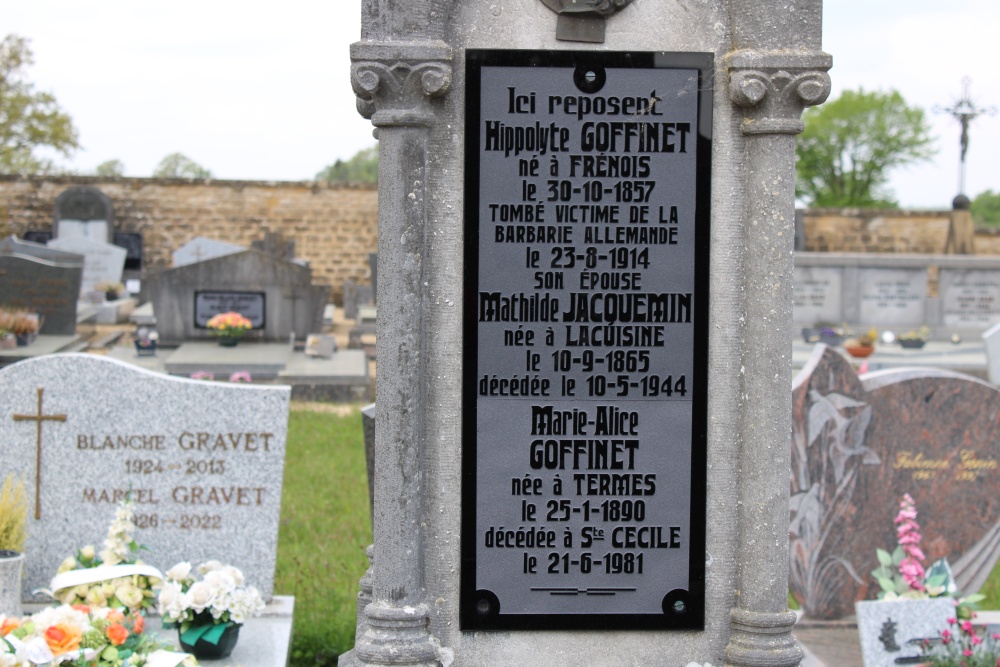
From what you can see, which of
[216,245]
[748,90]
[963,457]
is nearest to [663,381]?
[748,90]

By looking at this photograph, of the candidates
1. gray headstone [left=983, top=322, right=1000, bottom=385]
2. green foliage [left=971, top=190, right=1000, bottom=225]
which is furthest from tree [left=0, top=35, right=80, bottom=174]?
green foliage [left=971, top=190, right=1000, bottom=225]

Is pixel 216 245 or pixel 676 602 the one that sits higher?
pixel 216 245

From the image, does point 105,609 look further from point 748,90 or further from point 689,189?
point 748,90

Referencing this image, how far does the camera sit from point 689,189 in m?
3.48

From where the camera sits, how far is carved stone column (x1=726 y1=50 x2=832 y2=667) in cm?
338

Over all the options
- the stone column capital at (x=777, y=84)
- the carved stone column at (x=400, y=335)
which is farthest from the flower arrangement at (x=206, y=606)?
the stone column capital at (x=777, y=84)

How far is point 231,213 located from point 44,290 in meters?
11.9

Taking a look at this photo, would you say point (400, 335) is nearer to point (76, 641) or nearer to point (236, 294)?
point (76, 641)

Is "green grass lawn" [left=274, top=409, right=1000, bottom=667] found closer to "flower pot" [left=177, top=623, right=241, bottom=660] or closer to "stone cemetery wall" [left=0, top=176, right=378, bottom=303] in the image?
"flower pot" [left=177, top=623, right=241, bottom=660]

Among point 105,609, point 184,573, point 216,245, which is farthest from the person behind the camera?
point 216,245

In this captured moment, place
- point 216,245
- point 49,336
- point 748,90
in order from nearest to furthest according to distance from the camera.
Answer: point 748,90 → point 49,336 → point 216,245

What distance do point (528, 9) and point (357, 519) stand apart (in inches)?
195

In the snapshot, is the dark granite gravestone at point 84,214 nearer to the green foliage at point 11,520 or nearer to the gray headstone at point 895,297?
the gray headstone at point 895,297

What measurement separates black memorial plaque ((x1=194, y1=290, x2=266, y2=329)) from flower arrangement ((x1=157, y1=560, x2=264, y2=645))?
9842 mm
